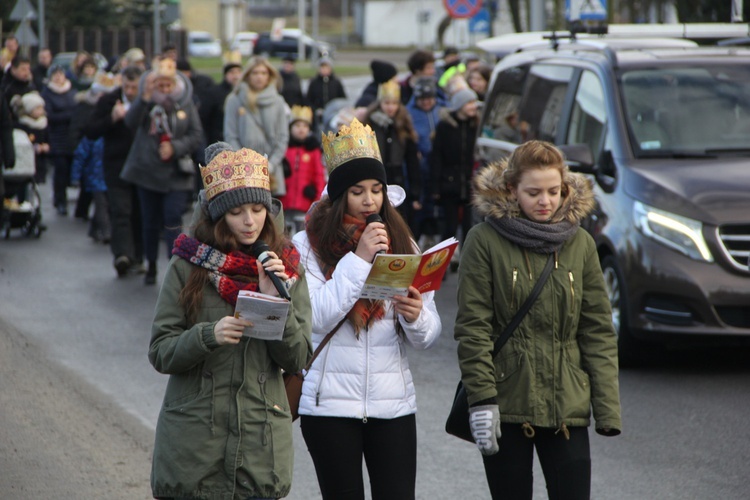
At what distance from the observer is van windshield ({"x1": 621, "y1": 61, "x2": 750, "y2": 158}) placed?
27.6 feet

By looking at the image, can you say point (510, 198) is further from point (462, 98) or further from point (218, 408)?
point (462, 98)

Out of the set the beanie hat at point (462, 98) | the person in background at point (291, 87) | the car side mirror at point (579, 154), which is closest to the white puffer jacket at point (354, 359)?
the car side mirror at point (579, 154)

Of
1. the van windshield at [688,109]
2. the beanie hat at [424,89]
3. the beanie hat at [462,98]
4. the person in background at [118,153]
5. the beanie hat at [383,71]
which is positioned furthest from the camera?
the beanie hat at [383,71]

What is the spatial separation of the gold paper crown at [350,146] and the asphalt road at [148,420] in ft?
6.43

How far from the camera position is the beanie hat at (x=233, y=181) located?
4.00 meters

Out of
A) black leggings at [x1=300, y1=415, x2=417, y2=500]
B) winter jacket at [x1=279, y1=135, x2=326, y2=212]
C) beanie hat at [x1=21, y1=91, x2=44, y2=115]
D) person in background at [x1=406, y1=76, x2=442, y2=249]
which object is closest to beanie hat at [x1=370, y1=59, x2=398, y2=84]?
person in background at [x1=406, y1=76, x2=442, y2=249]

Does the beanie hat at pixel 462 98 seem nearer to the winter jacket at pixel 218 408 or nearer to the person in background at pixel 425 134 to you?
the person in background at pixel 425 134

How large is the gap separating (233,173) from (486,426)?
1.19 m

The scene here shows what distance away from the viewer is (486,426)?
4.15 metres

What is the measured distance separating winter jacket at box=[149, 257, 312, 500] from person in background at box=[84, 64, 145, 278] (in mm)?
8067

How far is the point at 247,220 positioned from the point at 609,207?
471 cm

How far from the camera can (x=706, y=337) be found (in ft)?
25.1

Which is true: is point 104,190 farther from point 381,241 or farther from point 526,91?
point 381,241

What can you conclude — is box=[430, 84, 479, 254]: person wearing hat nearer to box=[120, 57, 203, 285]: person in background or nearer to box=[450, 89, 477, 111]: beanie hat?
box=[450, 89, 477, 111]: beanie hat
